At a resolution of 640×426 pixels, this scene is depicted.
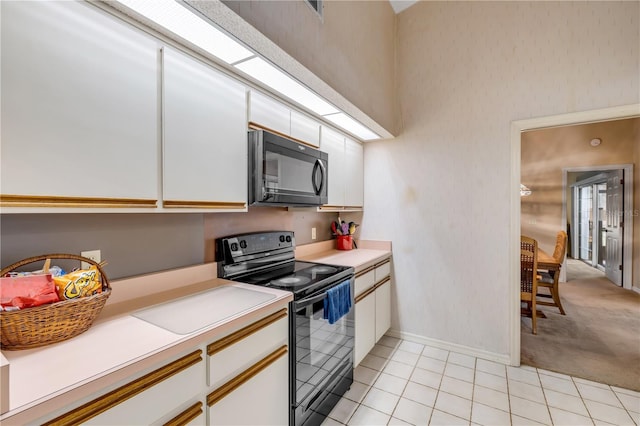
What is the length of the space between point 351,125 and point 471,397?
2292 mm

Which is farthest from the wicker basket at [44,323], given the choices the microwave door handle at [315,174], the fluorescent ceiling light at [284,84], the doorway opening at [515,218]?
the doorway opening at [515,218]

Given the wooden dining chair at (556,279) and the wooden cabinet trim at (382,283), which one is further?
the wooden dining chair at (556,279)

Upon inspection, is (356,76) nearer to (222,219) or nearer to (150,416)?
(222,219)

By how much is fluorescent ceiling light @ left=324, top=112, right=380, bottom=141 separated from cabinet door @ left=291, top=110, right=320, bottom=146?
153 millimetres

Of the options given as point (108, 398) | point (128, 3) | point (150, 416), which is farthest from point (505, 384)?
point (128, 3)

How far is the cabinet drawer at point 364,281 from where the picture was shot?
7.25 feet

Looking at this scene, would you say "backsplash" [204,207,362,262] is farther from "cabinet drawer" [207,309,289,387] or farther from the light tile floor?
the light tile floor

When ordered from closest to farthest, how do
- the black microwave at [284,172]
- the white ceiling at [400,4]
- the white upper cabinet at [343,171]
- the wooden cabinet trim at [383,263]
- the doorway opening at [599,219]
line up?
the black microwave at [284,172] → the white upper cabinet at [343,171] → the wooden cabinet trim at [383,263] → the white ceiling at [400,4] → the doorway opening at [599,219]

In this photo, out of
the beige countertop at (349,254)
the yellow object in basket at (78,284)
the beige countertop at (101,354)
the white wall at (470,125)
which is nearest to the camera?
the beige countertop at (101,354)

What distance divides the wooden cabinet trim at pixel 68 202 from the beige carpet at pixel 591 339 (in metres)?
3.15

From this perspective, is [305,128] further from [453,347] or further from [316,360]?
[453,347]

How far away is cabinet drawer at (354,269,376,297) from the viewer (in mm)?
2209

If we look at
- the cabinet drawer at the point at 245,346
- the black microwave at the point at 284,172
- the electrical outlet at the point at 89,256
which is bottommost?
the cabinet drawer at the point at 245,346

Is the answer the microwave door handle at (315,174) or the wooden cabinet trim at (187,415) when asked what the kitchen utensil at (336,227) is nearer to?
the microwave door handle at (315,174)
